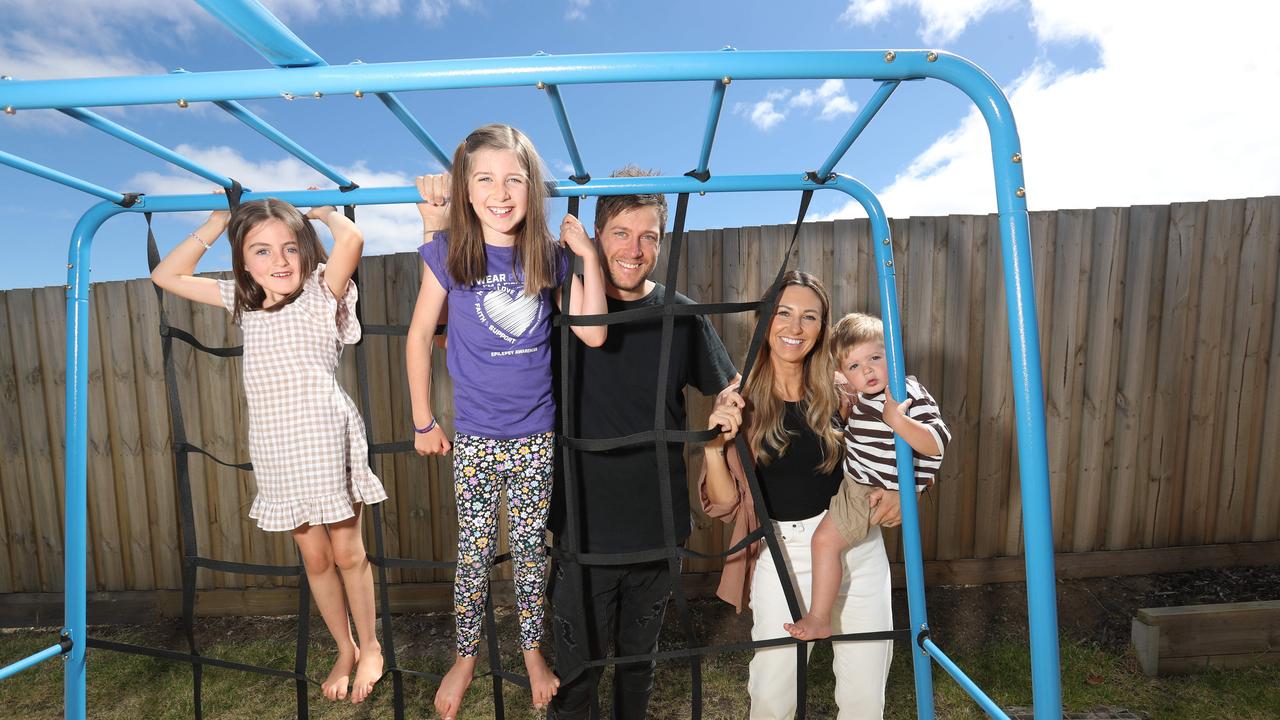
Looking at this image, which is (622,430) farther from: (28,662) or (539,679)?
(28,662)

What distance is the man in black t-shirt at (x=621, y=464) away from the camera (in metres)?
1.79

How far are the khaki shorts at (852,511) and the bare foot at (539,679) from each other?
898 millimetres

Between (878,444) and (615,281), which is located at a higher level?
(615,281)

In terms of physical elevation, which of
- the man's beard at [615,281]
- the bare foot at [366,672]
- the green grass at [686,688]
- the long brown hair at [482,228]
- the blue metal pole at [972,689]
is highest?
the long brown hair at [482,228]

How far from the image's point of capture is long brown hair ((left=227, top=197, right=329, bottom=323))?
166 centimetres

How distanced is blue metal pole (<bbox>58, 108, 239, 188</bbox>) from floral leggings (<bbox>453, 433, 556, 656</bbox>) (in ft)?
→ 3.25

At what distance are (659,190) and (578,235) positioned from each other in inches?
12.1

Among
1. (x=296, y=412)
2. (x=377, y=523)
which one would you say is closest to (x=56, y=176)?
(x=296, y=412)

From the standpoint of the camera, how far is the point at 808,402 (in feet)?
6.15

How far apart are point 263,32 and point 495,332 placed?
0.75 meters

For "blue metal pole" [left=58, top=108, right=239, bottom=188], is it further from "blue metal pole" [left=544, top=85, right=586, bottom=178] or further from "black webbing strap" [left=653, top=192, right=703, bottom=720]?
"black webbing strap" [left=653, top=192, right=703, bottom=720]

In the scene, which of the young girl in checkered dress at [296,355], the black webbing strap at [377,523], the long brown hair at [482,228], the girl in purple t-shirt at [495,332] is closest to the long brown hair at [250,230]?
the young girl in checkered dress at [296,355]

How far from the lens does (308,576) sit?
6.03ft

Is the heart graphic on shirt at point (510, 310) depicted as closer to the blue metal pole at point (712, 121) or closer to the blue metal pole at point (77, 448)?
the blue metal pole at point (712, 121)
